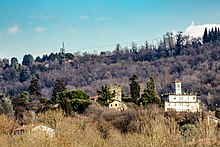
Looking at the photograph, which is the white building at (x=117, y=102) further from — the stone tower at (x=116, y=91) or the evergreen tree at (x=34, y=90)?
the evergreen tree at (x=34, y=90)

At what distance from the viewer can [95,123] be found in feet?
109

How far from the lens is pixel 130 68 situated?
91.9m

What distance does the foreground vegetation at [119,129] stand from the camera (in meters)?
18.8

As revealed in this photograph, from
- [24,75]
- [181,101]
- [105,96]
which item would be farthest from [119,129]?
[24,75]

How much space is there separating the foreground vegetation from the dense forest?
34.9 m

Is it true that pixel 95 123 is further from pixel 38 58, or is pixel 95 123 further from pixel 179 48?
pixel 38 58

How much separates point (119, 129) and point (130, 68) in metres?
58.5

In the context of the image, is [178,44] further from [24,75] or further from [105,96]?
[105,96]

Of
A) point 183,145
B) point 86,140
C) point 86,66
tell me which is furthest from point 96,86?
point 183,145

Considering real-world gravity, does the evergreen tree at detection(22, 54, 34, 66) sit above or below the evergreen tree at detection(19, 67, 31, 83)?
above

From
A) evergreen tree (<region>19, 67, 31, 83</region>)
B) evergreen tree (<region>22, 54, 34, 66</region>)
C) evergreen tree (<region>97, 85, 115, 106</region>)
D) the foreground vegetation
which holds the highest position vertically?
evergreen tree (<region>22, 54, 34, 66</region>)

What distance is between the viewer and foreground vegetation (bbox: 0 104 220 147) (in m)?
18.8

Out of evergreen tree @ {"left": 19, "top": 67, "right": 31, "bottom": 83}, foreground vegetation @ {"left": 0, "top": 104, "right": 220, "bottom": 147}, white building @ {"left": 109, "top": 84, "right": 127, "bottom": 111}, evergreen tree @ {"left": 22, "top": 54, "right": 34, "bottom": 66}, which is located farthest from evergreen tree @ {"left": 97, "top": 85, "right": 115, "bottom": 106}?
evergreen tree @ {"left": 22, "top": 54, "right": 34, "bottom": 66}

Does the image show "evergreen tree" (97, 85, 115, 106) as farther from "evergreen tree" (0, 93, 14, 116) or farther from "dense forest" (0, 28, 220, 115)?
"dense forest" (0, 28, 220, 115)
